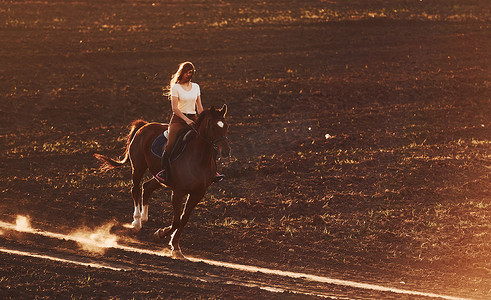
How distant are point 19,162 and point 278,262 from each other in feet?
34.9

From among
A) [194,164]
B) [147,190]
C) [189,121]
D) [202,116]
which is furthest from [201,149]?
[147,190]

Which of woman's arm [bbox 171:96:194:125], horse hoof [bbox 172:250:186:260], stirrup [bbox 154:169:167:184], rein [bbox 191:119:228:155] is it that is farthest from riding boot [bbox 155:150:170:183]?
horse hoof [bbox 172:250:186:260]

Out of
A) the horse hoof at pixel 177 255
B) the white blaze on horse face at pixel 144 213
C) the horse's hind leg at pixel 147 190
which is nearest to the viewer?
the horse hoof at pixel 177 255

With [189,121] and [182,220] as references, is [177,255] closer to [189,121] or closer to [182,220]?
[182,220]

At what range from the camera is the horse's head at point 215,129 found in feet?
42.4

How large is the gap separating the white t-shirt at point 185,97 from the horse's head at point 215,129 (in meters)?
0.69

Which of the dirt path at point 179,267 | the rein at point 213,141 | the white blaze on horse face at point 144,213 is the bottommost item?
the dirt path at point 179,267

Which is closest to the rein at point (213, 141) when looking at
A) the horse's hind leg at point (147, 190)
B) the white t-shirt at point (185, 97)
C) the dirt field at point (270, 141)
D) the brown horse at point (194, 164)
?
the brown horse at point (194, 164)

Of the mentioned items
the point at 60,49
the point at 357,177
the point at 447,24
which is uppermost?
the point at 447,24

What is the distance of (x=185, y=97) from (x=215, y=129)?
3.99 ft

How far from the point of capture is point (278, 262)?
14.6 meters

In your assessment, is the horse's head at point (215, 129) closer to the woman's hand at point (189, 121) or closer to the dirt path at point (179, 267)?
the woman's hand at point (189, 121)

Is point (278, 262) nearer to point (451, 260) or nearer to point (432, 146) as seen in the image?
point (451, 260)

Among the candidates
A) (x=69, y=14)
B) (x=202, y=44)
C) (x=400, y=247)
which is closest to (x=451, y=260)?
(x=400, y=247)
